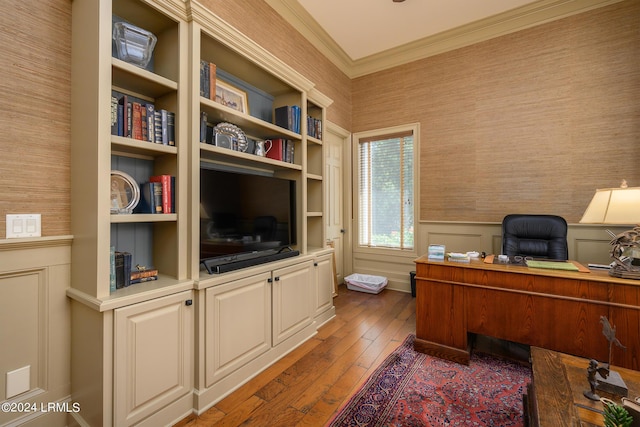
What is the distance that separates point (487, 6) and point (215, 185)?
11.6 ft

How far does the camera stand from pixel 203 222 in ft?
6.21

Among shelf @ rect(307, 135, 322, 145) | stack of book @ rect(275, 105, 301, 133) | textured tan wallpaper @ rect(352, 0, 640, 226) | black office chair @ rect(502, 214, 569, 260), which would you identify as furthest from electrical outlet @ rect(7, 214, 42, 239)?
textured tan wallpaper @ rect(352, 0, 640, 226)

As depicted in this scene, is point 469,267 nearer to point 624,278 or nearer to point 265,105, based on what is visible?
point 624,278

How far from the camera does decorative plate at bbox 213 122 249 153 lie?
2174 millimetres

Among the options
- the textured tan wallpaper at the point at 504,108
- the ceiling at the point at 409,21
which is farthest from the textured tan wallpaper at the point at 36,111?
the ceiling at the point at 409,21

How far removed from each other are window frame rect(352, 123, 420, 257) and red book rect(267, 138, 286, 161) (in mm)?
2003

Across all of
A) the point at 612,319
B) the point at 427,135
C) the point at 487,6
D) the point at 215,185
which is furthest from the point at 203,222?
the point at 487,6

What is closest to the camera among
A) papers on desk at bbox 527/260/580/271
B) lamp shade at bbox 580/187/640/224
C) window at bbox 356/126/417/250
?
lamp shade at bbox 580/187/640/224

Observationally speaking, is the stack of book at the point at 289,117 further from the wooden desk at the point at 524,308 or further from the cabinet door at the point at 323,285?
the wooden desk at the point at 524,308

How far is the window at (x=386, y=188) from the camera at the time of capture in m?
4.03

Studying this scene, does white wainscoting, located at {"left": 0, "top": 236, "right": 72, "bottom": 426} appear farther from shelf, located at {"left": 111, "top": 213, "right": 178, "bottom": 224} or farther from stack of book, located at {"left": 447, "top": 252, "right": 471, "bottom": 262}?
stack of book, located at {"left": 447, "top": 252, "right": 471, "bottom": 262}

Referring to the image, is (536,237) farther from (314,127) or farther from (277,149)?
(277,149)

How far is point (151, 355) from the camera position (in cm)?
150

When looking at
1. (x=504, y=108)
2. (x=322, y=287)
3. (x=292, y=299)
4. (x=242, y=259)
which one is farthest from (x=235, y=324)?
(x=504, y=108)
